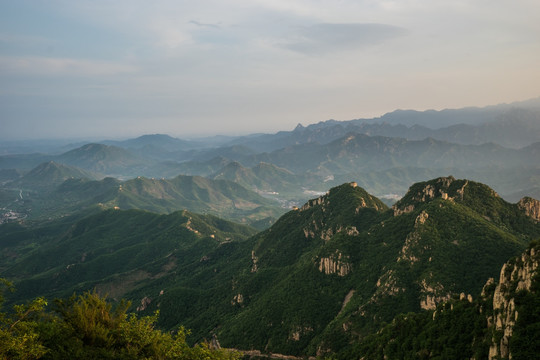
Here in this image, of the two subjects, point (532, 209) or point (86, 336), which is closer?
point (86, 336)

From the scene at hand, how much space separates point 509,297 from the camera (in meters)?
53.9

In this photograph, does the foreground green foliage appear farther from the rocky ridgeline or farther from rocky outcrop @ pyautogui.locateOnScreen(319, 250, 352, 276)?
the rocky ridgeline

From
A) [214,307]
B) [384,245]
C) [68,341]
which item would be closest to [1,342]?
[68,341]

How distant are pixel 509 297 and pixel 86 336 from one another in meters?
69.5

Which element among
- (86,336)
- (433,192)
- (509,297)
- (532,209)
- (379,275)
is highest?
(433,192)

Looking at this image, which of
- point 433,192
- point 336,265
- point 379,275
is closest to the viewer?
point 379,275

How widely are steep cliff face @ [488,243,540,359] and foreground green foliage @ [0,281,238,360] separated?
44421mm

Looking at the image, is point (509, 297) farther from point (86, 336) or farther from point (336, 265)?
point (336, 265)

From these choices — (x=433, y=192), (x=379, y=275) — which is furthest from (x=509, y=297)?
(x=433, y=192)

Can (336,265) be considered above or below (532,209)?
below

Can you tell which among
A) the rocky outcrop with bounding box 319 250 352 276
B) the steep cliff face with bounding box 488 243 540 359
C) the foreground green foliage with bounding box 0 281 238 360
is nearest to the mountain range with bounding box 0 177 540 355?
the rocky outcrop with bounding box 319 250 352 276

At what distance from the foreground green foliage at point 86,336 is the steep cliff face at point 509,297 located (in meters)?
44.4

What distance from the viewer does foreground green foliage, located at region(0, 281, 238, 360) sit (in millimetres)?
42656

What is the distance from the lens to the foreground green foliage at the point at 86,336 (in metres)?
42.7
